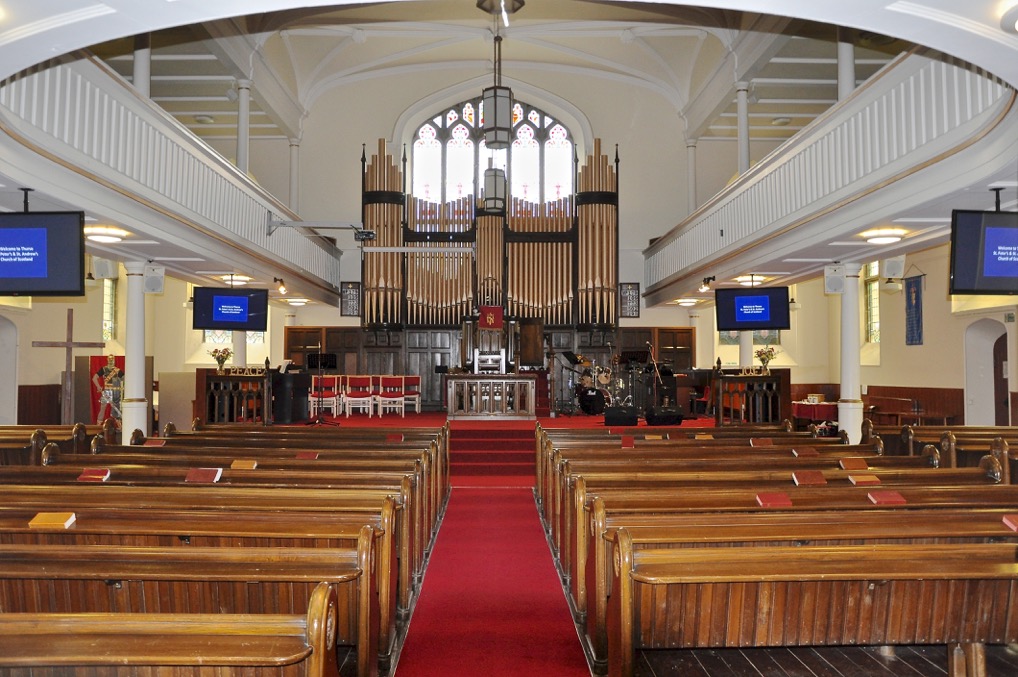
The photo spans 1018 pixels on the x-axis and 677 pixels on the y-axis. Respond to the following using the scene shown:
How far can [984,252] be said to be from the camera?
5539 millimetres

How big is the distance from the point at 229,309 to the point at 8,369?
15.8 feet

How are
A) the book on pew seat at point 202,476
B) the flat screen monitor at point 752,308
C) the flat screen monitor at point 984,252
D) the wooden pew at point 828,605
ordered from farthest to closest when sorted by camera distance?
the flat screen monitor at point 752,308, the flat screen monitor at point 984,252, the book on pew seat at point 202,476, the wooden pew at point 828,605

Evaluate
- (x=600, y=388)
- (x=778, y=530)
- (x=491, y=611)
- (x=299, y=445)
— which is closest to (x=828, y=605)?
(x=778, y=530)

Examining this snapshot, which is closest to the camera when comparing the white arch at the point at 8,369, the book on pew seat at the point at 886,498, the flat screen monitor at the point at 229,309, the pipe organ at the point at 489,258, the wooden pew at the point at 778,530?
the wooden pew at the point at 778,530

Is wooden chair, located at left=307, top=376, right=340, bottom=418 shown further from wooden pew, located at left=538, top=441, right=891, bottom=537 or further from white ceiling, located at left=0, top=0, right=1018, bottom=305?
wooden pew, located at left=538, top=441, right=891, bottom=537

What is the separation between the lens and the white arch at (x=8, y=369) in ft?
42.7

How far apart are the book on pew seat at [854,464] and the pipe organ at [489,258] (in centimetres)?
1114

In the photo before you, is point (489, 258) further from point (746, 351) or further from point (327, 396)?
point (746, 351)

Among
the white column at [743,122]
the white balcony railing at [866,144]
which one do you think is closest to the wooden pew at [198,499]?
the white balcony railing at [866,144]

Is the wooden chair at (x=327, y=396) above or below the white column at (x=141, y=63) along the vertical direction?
below

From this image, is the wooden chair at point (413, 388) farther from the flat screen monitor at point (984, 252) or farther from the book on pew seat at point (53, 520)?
the book on pew seat at point (53, 520)

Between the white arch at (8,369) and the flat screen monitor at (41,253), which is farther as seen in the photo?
the white arch at (8,369)

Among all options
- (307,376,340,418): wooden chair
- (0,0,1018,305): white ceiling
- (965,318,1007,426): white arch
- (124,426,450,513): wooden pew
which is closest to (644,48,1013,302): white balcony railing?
(0,0,1018,305): white ceiling

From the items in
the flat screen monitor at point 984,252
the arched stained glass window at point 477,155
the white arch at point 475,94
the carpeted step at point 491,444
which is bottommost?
the carpeted step at point 491,444
